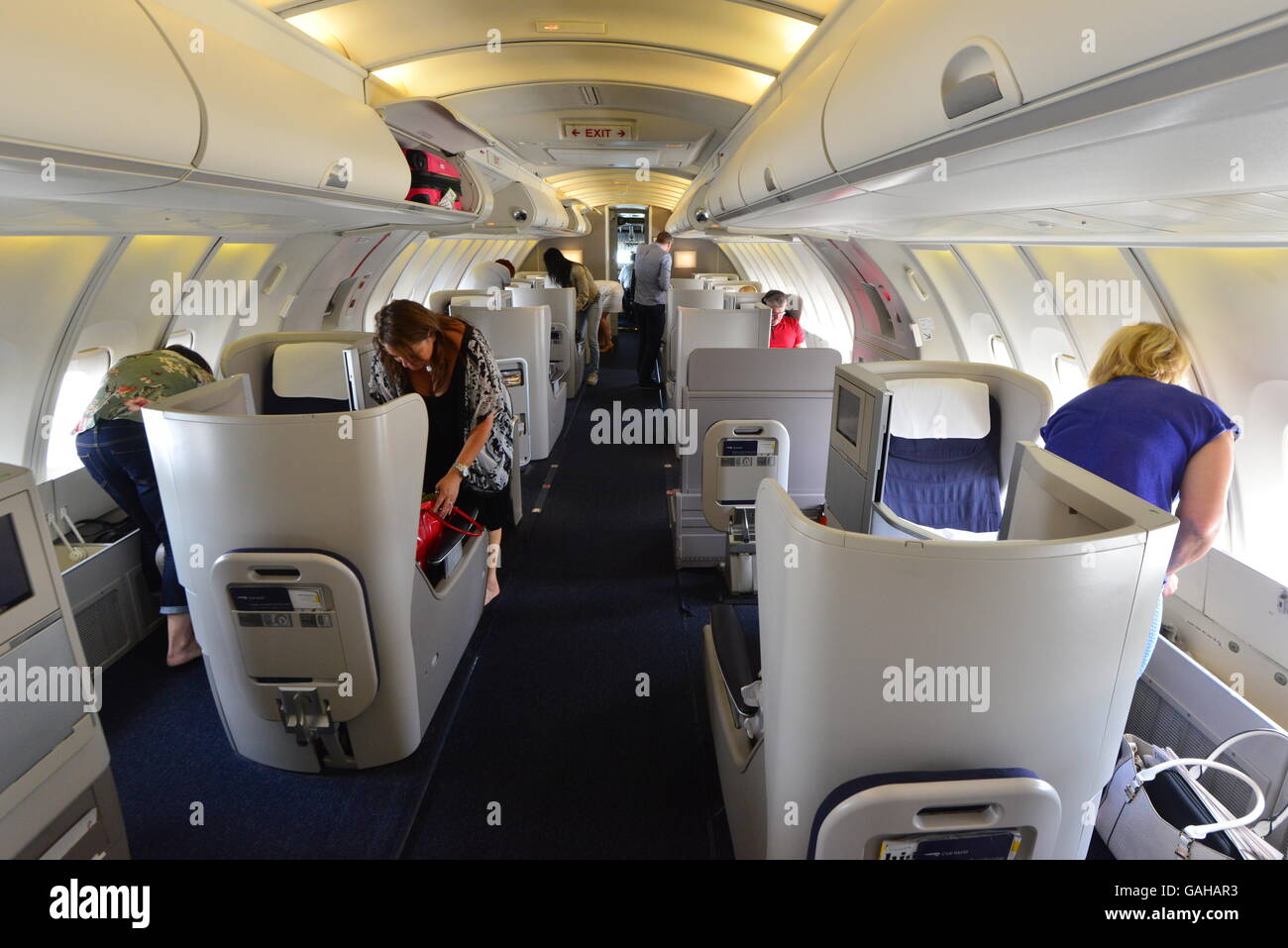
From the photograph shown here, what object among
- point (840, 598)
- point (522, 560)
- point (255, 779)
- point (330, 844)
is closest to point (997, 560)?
point (840, 598)

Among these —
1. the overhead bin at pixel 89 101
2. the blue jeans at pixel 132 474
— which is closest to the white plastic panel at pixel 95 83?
the overhead bin at pixel 89 101

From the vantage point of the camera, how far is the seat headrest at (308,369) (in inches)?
149

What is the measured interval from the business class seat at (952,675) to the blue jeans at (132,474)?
313 centimetres

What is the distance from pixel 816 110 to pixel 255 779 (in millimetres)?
3772

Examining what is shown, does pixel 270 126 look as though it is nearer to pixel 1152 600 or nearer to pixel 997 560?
pixel 997 560

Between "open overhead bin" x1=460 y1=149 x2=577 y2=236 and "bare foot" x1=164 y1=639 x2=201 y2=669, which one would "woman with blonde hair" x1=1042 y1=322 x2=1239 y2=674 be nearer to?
"bare foot" x1=164 y1=639 x2=201 y2=669

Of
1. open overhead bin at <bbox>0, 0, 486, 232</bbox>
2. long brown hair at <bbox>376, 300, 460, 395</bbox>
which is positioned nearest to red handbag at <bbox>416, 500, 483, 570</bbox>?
long brown hair at <bbox>376, 300, 460, 395</bbox>

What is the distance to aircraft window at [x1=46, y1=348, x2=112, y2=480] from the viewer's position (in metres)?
4.27

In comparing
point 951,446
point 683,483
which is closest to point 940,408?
point 951,446

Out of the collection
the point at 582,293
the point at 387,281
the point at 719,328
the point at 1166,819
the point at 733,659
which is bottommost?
the point at 1166,819

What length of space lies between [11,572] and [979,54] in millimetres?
2392

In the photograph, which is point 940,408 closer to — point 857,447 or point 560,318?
point 857,447

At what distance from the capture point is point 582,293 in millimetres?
10188

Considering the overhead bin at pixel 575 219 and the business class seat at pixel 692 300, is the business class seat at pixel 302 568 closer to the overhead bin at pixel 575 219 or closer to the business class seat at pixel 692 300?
the business class seat at pixel 692 300
